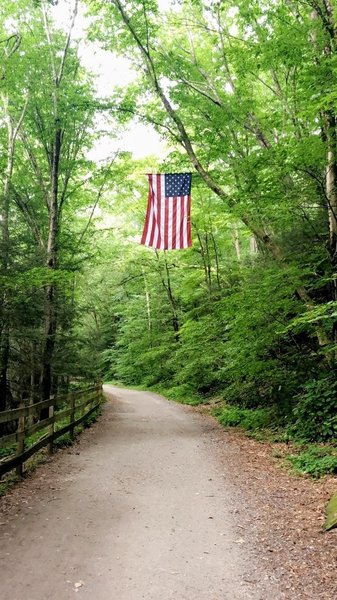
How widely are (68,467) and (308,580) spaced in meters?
4.72

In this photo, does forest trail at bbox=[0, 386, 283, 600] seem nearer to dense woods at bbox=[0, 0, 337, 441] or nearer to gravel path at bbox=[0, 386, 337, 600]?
gravel path at bbox=[0, 386, 337, 600]

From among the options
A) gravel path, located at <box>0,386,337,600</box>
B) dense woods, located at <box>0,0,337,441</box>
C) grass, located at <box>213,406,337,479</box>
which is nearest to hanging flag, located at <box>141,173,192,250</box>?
dense woods, located at <box>0,0,337,441</box>

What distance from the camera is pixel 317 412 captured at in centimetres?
852

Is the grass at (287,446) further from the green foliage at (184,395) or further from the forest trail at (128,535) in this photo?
the green foliage at (184,395)

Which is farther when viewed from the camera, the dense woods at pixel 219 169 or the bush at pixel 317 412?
the dense woods at pixel 219 169

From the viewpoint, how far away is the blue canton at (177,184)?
11.3 meters

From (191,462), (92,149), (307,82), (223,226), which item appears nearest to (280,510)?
(191,462)

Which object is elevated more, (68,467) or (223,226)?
(223,226)

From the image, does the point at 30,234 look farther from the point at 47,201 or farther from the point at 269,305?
the point at 269,305

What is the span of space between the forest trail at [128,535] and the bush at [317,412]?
2.04 metres

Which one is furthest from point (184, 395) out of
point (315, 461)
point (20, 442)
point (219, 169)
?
point (20, 442)

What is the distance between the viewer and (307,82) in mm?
7684

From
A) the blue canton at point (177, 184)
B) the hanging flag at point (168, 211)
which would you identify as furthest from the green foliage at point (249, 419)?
the blue canton at point (177, 184)

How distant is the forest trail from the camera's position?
3404 millimetres
